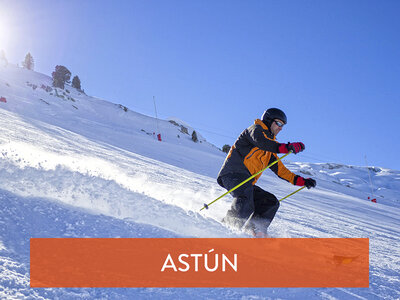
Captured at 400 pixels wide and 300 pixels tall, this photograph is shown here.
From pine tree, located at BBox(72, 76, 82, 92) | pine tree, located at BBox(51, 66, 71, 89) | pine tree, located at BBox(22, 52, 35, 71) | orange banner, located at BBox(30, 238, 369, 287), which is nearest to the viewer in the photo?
orange banner, located at BBox(30, 238, 369, 287)

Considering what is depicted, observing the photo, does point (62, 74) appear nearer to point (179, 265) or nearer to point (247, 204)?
point (247, 204)

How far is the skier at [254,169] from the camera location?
12.5 ft

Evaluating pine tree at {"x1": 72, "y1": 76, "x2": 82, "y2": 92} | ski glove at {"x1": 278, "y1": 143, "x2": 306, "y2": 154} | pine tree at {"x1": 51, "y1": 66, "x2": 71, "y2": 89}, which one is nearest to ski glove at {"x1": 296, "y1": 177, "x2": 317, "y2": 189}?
ski glove at {"x1": 278, "y1": 143, "x2": 306, "y2": 154}

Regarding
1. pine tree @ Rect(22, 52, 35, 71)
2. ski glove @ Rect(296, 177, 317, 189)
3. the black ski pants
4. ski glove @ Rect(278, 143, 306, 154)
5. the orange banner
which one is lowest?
the orange banner

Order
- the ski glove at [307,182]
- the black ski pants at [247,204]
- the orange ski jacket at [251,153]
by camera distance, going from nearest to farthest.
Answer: the black ski pants at [247,204] < the orange ski jacket at [251,153] < the ski glove at [307,182]

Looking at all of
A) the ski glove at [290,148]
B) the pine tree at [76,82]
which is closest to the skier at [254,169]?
the ski glove at [290,148]

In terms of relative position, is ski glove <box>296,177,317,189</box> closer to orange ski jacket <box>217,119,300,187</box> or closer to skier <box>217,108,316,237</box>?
skier <box>217,108,316,237</box>

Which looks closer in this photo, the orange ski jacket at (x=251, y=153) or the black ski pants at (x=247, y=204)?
the black ski pants at (x=247, y=204)

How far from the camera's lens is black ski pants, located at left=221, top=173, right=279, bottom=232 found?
3787 mm

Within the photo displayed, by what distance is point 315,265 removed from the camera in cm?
270

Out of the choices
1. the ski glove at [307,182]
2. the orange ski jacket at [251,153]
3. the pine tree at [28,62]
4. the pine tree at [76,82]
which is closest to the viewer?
the orange ski jacket at [251,153]

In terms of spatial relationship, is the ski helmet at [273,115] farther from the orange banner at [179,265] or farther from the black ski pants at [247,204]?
the orange banner at [179,265]

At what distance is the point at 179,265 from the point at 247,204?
1.85m

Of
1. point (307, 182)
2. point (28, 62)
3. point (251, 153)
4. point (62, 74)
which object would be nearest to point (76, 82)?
point (62, 74)
